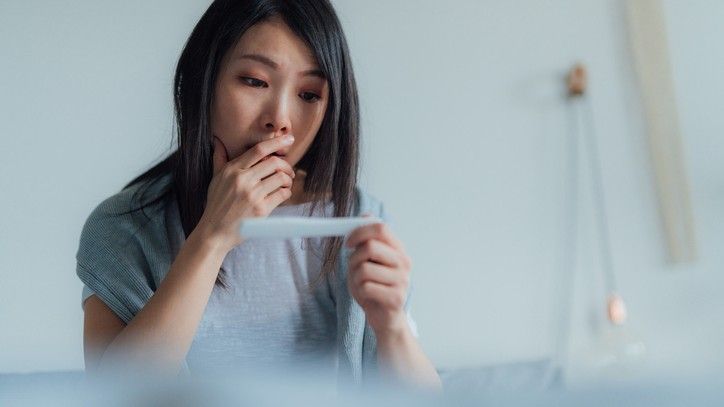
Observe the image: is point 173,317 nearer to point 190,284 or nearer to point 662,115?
point 190,284

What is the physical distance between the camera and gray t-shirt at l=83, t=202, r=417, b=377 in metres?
0.91

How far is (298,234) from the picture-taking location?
541 mm

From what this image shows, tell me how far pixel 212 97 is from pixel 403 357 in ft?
1.20

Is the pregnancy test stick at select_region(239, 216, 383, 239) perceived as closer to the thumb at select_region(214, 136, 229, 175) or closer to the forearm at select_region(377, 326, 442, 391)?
the forearm at select_region(377, 326, 442, 391)

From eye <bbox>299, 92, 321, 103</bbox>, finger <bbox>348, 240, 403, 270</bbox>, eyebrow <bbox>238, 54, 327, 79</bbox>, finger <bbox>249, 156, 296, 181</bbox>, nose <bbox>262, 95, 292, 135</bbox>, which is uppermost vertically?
eyebrow <bbox>238, 54, 327, 79</bbox>

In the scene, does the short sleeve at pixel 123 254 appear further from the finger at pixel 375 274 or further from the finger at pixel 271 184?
the finger at pixel 375 274

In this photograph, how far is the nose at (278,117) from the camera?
832 mm

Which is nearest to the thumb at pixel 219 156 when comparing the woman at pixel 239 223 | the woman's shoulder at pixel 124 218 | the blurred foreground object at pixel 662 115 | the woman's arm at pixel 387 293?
the woman at pixel 239 223

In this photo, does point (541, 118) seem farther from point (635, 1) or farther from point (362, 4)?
point (362, 4)

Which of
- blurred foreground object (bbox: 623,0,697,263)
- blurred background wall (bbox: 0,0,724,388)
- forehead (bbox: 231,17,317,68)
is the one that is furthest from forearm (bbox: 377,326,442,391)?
blurred foreground object (bbox: 623,0,697,263)

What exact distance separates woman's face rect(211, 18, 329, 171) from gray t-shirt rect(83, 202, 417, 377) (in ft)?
0.47

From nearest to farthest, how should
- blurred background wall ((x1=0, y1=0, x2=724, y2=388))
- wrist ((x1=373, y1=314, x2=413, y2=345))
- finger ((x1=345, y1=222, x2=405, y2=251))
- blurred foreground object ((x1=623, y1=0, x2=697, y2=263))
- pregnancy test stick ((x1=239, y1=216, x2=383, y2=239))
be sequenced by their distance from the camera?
pregnancy test stick ((x1=239, y1=216, x2=383, y2=239)), finger ((x1=345, y1=222, x2=405, y2=251)), wrist ((x1=373, y1=314, x2=413, y2=345)), blurred background wall ((x1=0, y1=0, x2=724, y2=388)), blurred foreground object ((x1=623, y1=0, x2=697, y2=263))

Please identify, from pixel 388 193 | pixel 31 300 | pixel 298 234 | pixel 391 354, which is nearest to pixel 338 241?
pixel 391 354

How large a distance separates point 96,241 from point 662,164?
56.9 inches
